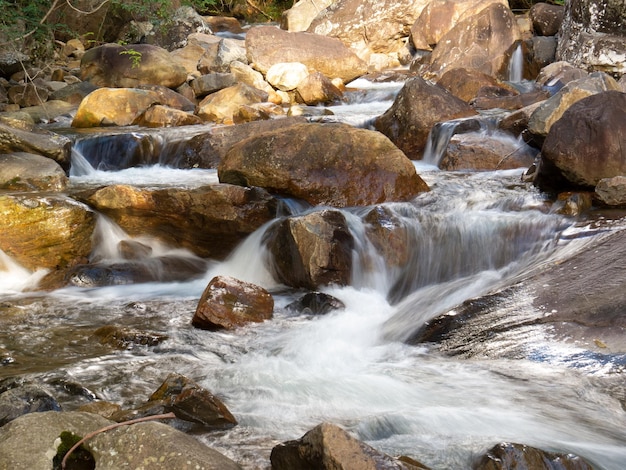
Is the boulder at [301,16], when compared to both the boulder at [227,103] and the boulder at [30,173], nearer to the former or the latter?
the boulder at [227,103]

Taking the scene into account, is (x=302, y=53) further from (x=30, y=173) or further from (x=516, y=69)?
(x=30, y=173)

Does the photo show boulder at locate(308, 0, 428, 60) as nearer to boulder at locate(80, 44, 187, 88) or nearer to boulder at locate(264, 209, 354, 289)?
boulder at locate(80, 44, 187, 88)

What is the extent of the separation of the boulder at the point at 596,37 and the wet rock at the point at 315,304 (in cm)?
878

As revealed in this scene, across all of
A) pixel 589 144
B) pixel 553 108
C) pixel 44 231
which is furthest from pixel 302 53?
pixel 44 231

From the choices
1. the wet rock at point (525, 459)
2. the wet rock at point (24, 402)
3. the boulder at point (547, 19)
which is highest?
the boulder at point (547, 19)

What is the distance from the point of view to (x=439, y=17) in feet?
51.2

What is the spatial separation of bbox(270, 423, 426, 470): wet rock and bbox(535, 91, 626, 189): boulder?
4314mm

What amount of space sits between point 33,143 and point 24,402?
544cm

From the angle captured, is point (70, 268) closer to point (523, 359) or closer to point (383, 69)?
point (523, 359)

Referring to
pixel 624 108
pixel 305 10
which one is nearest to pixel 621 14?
pixel 624 108

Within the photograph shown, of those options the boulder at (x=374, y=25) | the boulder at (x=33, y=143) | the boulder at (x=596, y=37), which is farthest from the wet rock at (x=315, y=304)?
the boulder at (x=374, y=25)

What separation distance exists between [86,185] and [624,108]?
18.6 ft

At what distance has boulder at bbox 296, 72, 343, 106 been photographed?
12735 millimetres

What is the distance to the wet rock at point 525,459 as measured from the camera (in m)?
2.61
